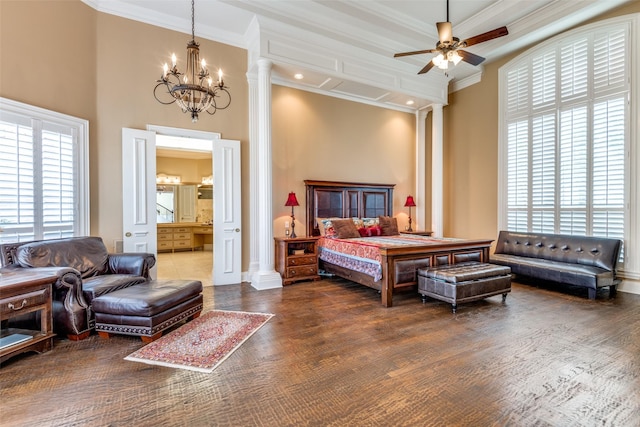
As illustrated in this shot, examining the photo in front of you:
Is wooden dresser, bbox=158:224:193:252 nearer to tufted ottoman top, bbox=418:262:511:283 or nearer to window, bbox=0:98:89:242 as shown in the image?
window, bbox=0:98:89:242

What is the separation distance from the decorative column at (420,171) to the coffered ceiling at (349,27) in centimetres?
139

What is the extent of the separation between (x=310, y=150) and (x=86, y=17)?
153 inches

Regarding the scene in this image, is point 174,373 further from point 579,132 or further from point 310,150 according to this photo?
point 579,132

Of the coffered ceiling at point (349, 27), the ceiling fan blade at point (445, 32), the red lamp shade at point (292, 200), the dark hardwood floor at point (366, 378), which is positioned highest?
the coffered ceiling at point (349, 27)

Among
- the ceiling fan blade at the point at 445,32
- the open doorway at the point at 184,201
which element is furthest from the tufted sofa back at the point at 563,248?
the open doorway at the point at 184,201

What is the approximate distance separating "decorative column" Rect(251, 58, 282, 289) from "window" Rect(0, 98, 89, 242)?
242 centimetres

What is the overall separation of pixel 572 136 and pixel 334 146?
4.14 metres

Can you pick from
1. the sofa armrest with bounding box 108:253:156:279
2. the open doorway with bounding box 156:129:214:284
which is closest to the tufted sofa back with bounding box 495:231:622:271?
the sofa armrest with bounding box 108:253:156:279

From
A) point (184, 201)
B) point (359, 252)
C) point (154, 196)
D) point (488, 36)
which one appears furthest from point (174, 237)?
point (488, 36)

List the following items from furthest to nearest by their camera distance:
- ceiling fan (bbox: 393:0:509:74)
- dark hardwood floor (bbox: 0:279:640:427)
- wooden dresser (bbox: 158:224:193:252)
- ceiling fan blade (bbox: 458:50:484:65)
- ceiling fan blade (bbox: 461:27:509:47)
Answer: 1. wooden dresser (bbox: 158:224:193:252)
2. ceiling fan blade (bbox: 458:50:484:65)
3. ceiling fan (bbox: 393:0:509:74)
4. ceiling fan blade (bbox: 461:27:509:47)
5. dark hardwood floor (bbox: 0:279:640:427)

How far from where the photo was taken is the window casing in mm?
4656

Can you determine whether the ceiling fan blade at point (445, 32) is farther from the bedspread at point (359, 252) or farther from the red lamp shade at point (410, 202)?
the red lamp shade at point (410, 202)

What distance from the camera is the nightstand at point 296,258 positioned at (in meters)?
5.25

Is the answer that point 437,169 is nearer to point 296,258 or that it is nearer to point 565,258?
point 565,258
